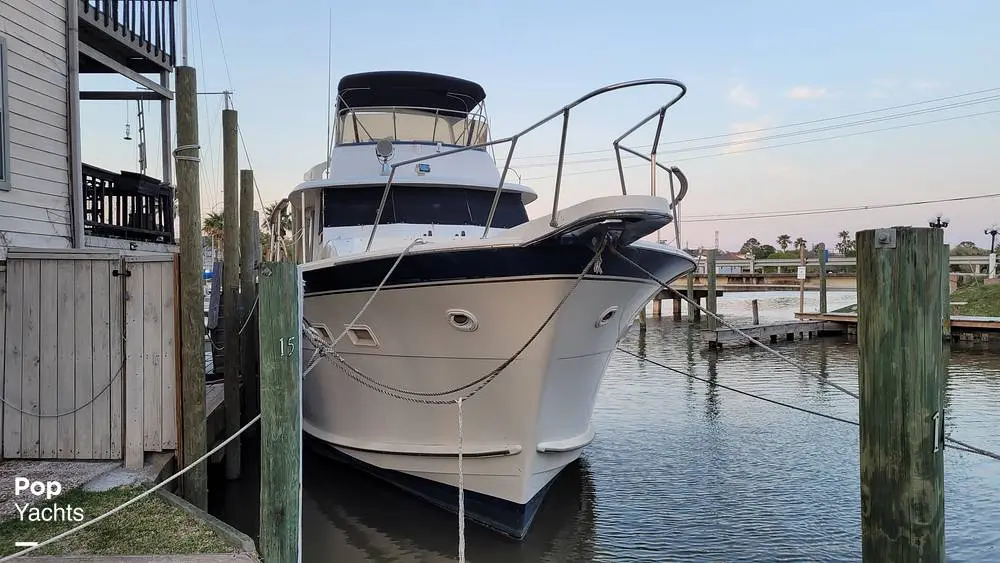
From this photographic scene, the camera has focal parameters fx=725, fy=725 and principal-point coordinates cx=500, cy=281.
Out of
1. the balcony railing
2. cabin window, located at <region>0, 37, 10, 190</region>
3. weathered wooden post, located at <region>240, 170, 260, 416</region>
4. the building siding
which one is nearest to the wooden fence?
the building siding

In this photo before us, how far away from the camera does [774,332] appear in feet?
76.7

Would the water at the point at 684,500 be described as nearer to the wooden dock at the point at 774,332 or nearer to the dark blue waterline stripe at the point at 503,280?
the dark blue waterline stripe at the point at 503,280

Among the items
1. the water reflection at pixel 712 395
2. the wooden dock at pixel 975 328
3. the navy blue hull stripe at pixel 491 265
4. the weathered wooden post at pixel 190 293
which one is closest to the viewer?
the navy blue hull stripe at pixel 491 265

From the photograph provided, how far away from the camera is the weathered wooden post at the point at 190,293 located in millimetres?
5699

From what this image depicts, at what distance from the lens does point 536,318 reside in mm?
5820

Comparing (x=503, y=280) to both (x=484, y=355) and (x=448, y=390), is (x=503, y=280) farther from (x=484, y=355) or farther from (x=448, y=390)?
(x=448, y=390)

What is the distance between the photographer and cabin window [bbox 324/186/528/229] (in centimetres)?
852

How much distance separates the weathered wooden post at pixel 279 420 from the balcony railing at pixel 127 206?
574 centimetres

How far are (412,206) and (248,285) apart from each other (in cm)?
342

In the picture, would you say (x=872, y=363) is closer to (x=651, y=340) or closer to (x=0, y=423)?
(x=0, y=423)

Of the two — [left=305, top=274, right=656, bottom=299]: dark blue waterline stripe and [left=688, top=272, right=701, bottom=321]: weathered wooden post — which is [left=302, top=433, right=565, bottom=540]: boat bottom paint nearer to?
[left=305, top=274, right=656, bottom=299]: dark blue waterline stripe

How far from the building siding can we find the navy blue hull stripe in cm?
339

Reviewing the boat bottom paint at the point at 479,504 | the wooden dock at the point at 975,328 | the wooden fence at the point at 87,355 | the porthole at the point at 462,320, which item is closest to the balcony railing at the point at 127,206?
the wooden fence at the point at 87,355

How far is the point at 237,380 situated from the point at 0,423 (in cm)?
301
